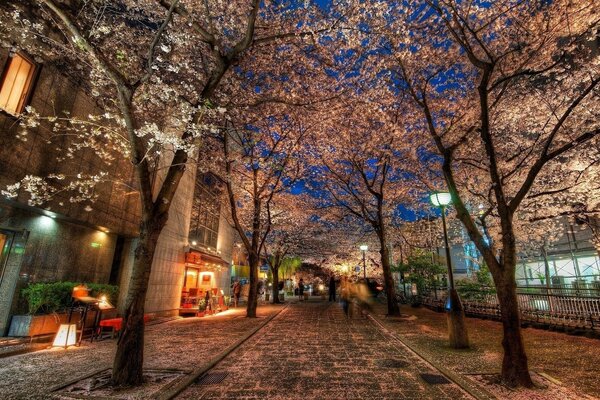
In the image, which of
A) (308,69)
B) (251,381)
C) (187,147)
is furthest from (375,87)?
(251,381)

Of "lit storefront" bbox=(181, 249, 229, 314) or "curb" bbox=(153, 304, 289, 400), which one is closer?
"curb" bbox=(153, 304, 289, 400)

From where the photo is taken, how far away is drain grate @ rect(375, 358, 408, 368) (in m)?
6.63

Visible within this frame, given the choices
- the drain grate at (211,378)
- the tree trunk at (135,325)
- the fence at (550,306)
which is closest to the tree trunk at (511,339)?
the drain grate at (211,378)

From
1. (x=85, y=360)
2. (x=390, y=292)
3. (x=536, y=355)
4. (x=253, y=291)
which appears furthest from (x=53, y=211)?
(x=390, y=292)

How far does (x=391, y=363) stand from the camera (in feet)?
22.6

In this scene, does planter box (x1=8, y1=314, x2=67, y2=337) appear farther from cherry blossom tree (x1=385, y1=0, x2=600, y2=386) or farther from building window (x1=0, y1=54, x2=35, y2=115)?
cherry blossom tree (x1=385, y1=0, x2=600, y2=386)

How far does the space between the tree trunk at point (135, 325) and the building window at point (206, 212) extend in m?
14.3

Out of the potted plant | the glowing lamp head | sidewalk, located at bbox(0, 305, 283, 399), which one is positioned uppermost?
the glowing lamp head

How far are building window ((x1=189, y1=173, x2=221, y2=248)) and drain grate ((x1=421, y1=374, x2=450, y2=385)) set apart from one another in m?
16.6

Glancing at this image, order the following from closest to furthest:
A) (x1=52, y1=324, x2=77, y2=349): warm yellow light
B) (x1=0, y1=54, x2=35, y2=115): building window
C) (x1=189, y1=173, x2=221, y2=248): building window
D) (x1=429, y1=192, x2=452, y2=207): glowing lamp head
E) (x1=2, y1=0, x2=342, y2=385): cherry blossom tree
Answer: (x1=2, y1=0, x2=342, y2=385): cherry blossom tree < (x1=52, y1=324, x2=77, y2=349): warm yellow light < (x1=0, y1=54, x2=35, y2=115): building window < (x1=429, y1=192, x2=452, y2=207): glowing lamp head < (x1=189, y1=173, x2=221, y2=248): building window

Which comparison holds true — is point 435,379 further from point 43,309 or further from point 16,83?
point 16,83

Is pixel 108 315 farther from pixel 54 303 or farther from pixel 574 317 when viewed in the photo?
pixel 574 317

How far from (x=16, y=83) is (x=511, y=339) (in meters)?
14.1

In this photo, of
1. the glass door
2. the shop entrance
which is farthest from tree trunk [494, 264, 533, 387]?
the glass door
